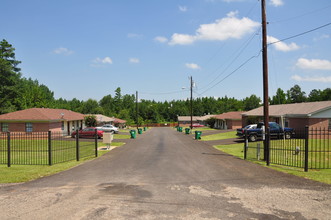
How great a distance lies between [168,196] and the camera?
761 centimetres

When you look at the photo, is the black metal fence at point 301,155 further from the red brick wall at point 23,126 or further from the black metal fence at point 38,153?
the red brick wall at point 23,126

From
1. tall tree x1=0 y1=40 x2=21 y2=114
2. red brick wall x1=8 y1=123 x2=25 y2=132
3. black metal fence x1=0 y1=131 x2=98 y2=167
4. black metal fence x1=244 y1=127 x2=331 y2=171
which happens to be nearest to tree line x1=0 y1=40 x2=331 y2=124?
tall tree x1=0 y1=40 x2=21 y2=114

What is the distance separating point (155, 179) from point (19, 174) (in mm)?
6029

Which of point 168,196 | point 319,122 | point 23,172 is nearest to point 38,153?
point 23,172

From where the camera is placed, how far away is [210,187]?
8.69 metres

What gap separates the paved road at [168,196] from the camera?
20.5 ft

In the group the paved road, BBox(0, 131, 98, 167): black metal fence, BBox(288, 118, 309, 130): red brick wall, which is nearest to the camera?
the paved road

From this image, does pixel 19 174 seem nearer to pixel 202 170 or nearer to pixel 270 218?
pixel 202 170

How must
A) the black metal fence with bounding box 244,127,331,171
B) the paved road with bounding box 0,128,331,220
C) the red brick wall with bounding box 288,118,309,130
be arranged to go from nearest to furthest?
the paved road with bounding box 0,128,331,220 < the black metal fence with bounding box 244,127,331,171 < the red brick wall with bounding box 288,118,309,130

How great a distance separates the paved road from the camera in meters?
6.26

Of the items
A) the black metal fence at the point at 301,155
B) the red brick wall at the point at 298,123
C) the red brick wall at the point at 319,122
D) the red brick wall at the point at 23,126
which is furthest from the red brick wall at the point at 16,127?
the red brick wall at the point at 319,122

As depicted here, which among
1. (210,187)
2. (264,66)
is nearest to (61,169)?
(210,187)

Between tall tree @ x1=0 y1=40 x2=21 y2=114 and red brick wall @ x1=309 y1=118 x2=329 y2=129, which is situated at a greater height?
tall tree @ x1=0 y1=40 x2=21 y2=114

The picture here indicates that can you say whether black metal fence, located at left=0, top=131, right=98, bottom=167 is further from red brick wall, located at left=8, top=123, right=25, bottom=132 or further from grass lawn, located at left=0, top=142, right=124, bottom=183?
red brick wall, located at left=8, top=123, right=25, bottom=132
